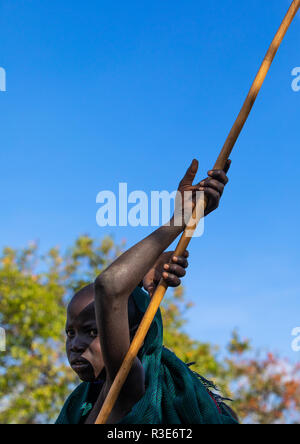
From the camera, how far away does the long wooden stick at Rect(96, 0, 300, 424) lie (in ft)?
7.03

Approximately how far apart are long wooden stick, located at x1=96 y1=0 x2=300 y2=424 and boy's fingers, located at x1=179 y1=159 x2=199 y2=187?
23cm

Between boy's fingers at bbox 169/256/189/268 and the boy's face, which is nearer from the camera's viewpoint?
boy's fingers at bbox 169/256/189/268

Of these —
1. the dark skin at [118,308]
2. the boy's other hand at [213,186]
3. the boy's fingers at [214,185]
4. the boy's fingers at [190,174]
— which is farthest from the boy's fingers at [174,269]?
the boy's fingers at [190,174]

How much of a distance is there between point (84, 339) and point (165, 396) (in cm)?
47

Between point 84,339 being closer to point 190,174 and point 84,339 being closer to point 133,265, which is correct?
point 133,265

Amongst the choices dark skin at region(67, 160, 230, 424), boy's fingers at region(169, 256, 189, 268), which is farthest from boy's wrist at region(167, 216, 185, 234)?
boy's fingers at region(169, 256, 189, 268)

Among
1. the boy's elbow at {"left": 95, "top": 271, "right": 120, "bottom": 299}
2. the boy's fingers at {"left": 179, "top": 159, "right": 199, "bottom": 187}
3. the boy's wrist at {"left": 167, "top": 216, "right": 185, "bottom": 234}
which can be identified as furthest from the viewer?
the boy's fingers at {"left": 179, "top": 159, "right": 199, "bottom": 187}

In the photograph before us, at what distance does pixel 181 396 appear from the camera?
241cm

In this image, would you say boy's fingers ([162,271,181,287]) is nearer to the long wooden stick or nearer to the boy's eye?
the long wooden stick

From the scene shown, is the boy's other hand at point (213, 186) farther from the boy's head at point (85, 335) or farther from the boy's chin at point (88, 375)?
the boy's chin at point (88, 375)

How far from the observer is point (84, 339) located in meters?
2.54

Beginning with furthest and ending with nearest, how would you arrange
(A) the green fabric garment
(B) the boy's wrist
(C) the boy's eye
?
1. (C) the boy's eye
2. (B) the boy's wrist
3. (A) the green fabric garment
